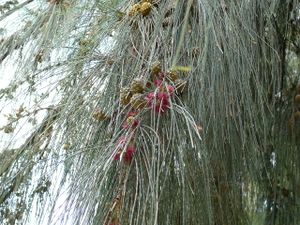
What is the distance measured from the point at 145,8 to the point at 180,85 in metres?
0.17

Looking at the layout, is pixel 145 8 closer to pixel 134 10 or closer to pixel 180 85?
pixel 134 10

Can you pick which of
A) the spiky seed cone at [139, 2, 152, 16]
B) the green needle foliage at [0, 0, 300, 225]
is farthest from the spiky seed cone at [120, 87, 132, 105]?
the spiky seed cone at [139, 2, 152, 16]

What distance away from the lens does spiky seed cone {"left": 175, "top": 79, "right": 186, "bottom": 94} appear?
0.88 meters

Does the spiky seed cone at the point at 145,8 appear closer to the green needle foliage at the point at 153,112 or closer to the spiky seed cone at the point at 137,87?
the green needle foliage at the point at 153,112

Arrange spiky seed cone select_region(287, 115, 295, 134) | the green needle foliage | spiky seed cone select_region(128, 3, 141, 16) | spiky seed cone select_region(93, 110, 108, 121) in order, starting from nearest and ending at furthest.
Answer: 1. the green needle foliage
2. spiky seed cone select_region(93, 110, 108, 121)
3. spiky seed cone select_region(128, 3, 141, 16)
4. spiky seed cone select_region(287, 115, 295, 134)

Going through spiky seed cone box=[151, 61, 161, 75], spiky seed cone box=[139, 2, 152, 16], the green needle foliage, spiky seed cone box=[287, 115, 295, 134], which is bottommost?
spiky seed cone box=[287, 115, 295, 134]

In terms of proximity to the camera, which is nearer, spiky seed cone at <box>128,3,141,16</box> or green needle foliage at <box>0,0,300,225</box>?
green needle foliage at <box>0,0,300,225</box>

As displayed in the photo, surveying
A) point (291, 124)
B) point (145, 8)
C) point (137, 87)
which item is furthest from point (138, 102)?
point (291, 124)

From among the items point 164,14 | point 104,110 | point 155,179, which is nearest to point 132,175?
point 155,179

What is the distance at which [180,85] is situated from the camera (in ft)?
2.91

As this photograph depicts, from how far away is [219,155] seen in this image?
0.93 meters

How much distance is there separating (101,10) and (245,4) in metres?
0.25

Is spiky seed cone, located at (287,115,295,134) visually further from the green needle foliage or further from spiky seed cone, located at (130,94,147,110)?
spiky seed cone, located at (130,94,147,110)

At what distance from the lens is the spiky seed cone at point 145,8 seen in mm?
993
